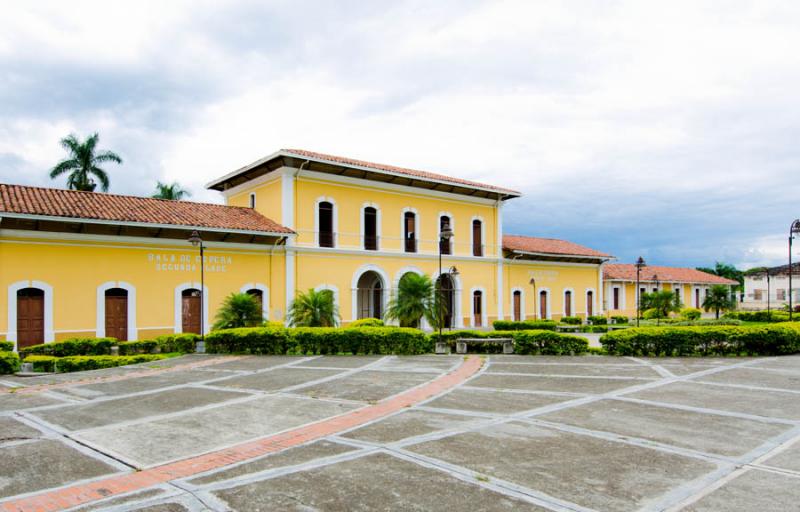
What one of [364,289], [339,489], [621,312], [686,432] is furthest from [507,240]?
[339,489]

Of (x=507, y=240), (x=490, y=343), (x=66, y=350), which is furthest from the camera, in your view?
(x=507, y=240)

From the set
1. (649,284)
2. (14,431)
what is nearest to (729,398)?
(14,431)

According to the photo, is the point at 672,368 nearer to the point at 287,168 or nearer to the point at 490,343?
the point at 490,343

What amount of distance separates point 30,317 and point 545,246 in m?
28.0

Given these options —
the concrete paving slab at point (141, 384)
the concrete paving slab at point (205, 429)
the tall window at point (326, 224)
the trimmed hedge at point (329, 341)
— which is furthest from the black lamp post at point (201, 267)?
the concrete paving slab at point (205, 429)

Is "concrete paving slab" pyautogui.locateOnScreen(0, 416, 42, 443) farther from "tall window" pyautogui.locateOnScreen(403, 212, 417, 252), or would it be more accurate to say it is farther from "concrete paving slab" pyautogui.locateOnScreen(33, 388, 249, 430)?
"tall window" pyautogui.locateOnScreen(403, 212, 417, 252)

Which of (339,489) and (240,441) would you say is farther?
(240,441)

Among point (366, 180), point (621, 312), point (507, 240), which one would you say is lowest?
point (621, 312)

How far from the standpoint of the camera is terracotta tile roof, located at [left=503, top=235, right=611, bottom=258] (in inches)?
1297

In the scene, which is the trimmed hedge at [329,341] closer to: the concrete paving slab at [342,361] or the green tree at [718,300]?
the concrete paving slab at [342,361]

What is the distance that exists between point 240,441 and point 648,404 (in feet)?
20.4

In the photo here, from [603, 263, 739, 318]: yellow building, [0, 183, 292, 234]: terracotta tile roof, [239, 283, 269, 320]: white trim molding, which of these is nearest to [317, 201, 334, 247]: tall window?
[0, 183, 292, 234]: terracotta tile roof

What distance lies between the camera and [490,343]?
55.7 ft

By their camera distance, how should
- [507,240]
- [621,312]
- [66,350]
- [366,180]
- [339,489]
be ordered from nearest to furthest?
[339,489], [66,350], [366,180], [507,240], [621,312]
